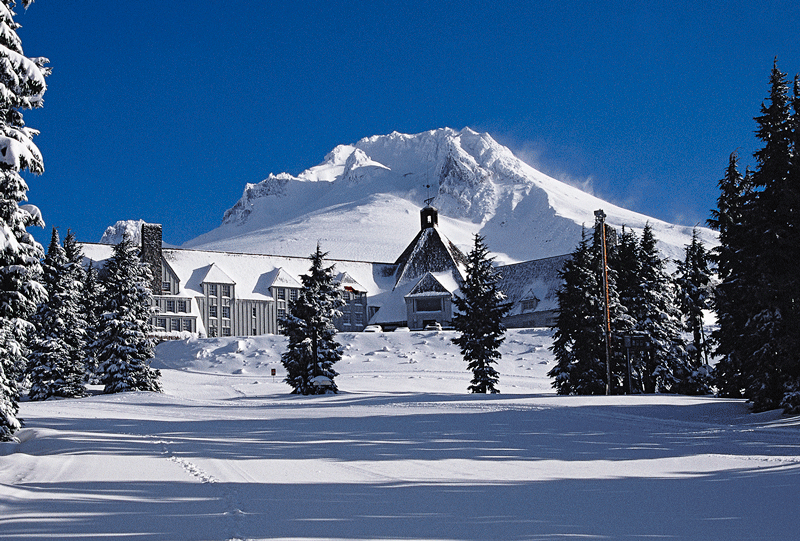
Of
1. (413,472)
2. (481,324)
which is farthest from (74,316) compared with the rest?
(413,472)

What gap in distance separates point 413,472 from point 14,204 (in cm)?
1001

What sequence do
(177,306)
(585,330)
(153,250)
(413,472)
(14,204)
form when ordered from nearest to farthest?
(413,472)
(14,204)
(585,330)
(177,306)
(153,250)

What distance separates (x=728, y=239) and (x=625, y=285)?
1646cm

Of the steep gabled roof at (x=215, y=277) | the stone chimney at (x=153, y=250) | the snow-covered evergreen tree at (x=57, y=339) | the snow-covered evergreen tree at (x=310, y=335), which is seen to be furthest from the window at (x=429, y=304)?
the snow-covered evergreen tree at (x=57, y=339)

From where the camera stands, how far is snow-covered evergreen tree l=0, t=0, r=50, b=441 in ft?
45.4

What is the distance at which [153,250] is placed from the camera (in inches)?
2808

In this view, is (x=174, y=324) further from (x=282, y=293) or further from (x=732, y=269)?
(x=732, y=269)

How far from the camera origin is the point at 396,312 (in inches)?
2995

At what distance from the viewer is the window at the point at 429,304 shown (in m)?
73.0

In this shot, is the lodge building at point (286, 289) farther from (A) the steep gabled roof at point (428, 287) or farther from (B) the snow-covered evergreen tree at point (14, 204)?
(B) the snow-covered evergreen tree at point (14, 204)

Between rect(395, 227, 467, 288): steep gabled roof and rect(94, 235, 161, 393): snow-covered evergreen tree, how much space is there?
43.9 metres

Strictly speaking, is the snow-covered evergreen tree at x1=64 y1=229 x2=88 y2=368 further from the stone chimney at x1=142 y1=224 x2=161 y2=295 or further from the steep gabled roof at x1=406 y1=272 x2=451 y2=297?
the steep gabled roof at x1=406 y1=272 x2=451 y2=297

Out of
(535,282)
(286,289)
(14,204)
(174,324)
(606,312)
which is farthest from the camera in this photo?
(535,282)

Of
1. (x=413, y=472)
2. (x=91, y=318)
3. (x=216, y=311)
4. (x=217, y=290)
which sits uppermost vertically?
(x=217, y=290)
